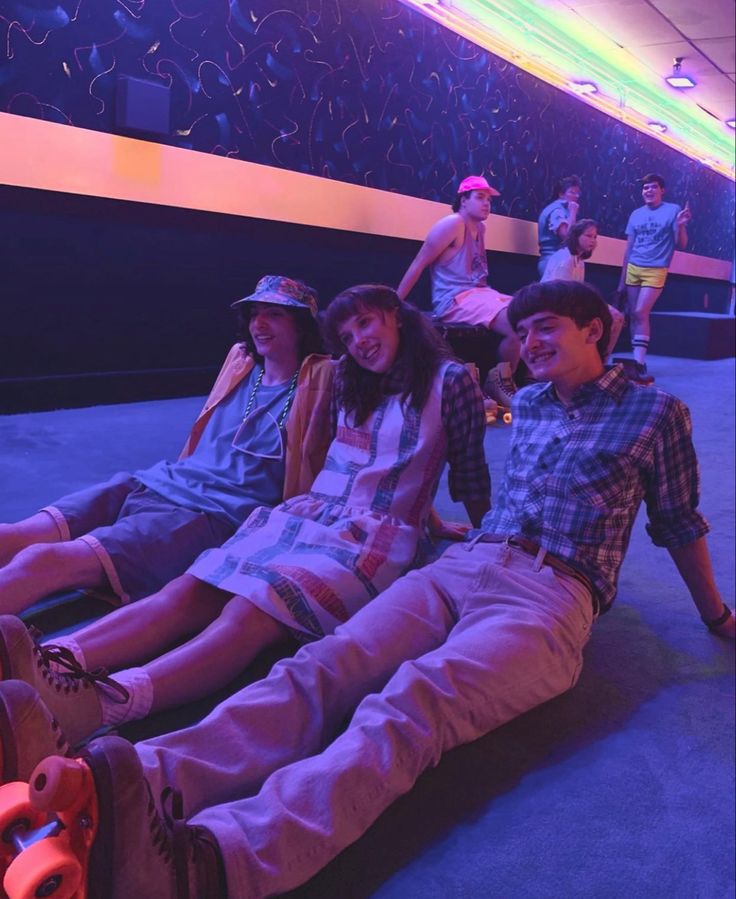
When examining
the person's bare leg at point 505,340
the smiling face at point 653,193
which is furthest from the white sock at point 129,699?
the smiling face at point 653,193

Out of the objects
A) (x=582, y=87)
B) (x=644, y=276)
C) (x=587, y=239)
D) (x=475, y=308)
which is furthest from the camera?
(x=582, y=87)

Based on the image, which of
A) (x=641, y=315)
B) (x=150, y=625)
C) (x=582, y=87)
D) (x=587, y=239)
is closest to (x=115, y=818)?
(x=150, y=625)

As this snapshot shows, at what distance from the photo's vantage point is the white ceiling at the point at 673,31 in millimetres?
5352

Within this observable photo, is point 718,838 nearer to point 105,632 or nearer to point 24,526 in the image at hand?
point 105,632

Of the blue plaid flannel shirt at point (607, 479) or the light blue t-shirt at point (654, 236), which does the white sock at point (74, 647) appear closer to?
the blue plaid flannel shirt at point (607, 479)

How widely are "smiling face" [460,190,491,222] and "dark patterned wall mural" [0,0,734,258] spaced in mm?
→ 827

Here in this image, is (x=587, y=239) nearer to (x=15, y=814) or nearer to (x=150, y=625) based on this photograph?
(x=150, y=625)

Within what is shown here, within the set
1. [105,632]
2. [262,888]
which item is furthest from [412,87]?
[262,888]

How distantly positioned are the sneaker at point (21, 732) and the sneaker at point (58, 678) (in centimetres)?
15

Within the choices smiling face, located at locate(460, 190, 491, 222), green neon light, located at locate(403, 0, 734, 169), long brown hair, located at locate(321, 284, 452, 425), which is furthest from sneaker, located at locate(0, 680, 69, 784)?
green neon light, located at locate(403, 0, 734, 169)

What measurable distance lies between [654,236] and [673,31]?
4.65ft

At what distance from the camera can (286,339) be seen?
6.17ft

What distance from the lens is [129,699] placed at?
1218mm

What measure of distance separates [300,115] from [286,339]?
9.29ft
